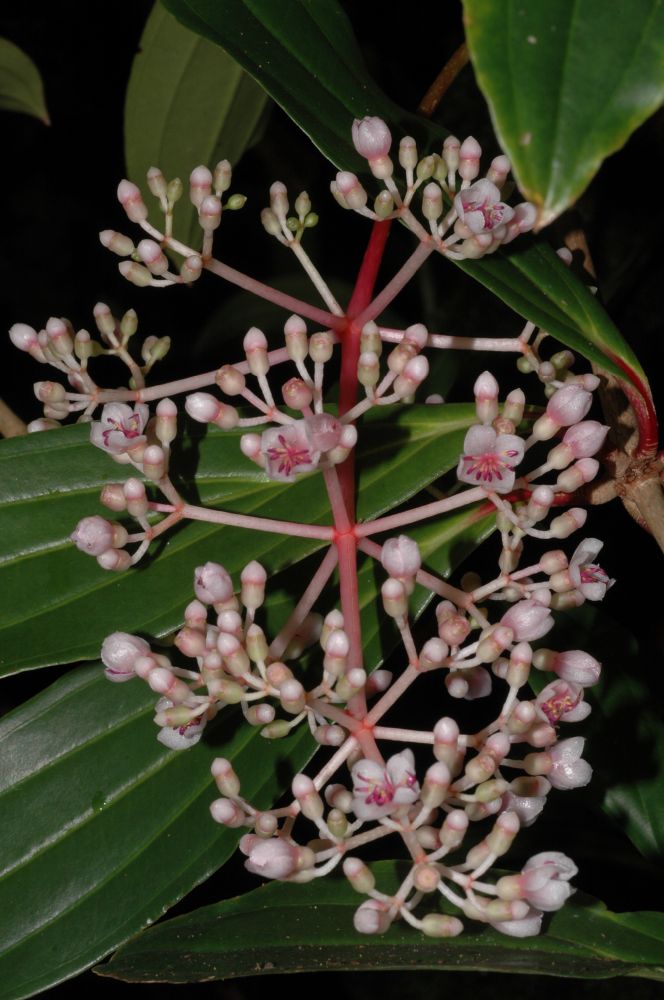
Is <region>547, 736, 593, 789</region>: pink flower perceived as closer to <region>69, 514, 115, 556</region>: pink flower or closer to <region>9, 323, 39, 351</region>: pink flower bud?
<region>69, 514, 115, 556</region>: pink flower

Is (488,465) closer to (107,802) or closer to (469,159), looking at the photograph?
(469,159)

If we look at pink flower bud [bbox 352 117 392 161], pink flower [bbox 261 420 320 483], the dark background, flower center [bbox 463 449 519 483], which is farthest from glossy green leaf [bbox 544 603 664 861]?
pink flower bud [bbox 352 117 392 161]

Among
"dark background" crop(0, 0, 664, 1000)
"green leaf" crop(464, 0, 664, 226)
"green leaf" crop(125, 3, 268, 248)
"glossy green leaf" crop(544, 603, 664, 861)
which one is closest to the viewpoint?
"green leaf" crop(464, 0, 664, 226)

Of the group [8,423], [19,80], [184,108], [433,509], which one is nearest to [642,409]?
[433,509]

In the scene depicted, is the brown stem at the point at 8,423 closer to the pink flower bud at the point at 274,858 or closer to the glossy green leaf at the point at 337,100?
the glossy green leaf at the point at 337,100

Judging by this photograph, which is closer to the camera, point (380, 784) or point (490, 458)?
point (380, 784)

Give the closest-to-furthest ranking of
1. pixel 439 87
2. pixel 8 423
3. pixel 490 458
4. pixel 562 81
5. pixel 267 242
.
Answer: pixel 562 81 < pixel 490 458 < pixel 439 87 < pixel 8 423 < pixel 267 242
